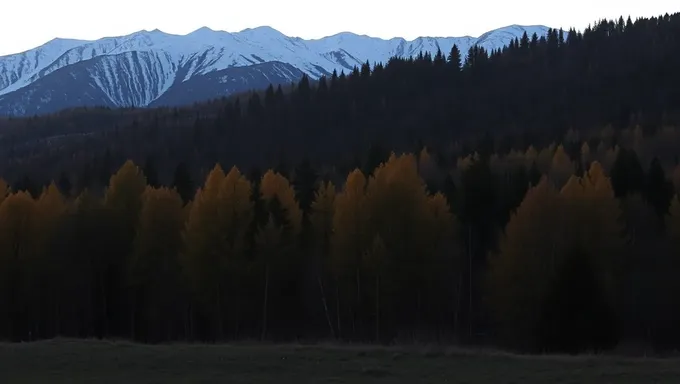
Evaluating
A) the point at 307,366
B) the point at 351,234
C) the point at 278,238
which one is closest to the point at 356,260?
the point at 351,234

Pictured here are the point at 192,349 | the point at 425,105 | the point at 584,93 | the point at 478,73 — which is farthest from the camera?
the point at 478,73

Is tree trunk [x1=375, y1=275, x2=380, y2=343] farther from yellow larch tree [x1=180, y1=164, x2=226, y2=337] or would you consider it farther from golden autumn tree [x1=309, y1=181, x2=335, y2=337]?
yellow larch tree [x1=180, y1=164, x2=226, y2=337]

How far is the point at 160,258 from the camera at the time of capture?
47250 mm

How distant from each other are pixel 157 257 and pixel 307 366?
29280 millimetres

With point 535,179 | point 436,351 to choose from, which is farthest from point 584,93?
point 436,351

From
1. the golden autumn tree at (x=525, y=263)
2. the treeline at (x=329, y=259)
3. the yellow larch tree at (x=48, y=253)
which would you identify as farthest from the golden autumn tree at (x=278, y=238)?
the yellow larch tree at (x=48, y=253)

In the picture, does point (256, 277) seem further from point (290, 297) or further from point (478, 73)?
point (478, 73)

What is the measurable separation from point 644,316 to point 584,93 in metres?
115

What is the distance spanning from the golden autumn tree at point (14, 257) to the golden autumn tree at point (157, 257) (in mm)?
7525

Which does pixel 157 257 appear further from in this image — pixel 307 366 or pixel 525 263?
pixel 307 366

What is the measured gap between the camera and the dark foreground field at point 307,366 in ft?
59.3

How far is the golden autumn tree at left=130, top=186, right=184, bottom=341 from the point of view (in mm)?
46875

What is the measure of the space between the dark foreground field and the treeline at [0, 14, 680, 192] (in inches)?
4034

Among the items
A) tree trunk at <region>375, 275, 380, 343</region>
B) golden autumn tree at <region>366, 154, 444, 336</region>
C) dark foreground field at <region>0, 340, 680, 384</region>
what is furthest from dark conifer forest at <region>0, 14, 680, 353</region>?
dark foreground field at <region>0, 340, 680, 384</region>
